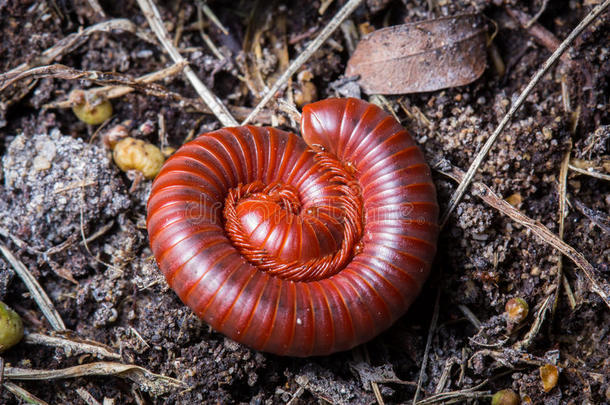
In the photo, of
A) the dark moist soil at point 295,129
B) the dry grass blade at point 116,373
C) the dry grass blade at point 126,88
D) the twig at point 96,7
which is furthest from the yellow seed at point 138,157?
the dry grass blade at point 116,373

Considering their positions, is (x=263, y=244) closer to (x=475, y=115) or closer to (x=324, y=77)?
(x=324, y=77)

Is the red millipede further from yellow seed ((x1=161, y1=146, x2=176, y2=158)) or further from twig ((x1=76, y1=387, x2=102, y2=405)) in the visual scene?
twig ((x1=76, y1=387, x2=102, y2=405))

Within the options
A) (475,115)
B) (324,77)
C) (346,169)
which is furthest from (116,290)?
(475,115)

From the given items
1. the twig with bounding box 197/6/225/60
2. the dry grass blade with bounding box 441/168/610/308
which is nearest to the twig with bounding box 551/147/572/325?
the dry grass blade with bounding box 441/168/610/308

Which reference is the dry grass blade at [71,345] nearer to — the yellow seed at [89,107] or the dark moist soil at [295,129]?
the dark moist soil at [295,129]

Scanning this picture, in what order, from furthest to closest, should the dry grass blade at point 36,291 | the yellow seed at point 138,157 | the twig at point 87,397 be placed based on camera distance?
the yellow seed at point 138,157, the dry grass blade at point 36,291, the twig at point 87,397

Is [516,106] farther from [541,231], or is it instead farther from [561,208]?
[541,231]
